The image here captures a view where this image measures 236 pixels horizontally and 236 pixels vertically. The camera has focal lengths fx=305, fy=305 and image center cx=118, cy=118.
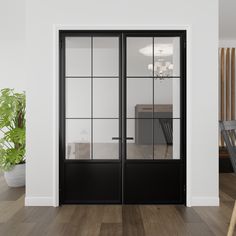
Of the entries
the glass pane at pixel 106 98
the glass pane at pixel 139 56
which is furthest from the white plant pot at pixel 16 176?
the glass pane at pixel 139 56

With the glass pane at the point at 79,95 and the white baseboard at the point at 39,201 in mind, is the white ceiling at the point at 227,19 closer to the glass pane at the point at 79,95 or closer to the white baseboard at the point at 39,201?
the glass pane at the point at 79,95

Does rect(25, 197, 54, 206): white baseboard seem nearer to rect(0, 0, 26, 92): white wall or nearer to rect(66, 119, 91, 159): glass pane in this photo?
rect(66, 119, 91, 159): glass pane

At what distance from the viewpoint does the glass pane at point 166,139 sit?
12.1 ft

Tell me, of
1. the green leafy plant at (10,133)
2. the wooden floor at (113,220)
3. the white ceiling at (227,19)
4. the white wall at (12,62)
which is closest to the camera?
the wooden floor at (113,220)

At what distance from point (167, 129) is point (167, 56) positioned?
883 mm

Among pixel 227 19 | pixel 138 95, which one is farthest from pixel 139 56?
pixel 227 19

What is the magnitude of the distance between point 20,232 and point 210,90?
256cm

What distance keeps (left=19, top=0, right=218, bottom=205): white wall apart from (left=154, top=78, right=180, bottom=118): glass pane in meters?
0.16

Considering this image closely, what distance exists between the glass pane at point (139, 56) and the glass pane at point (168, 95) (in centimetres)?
21

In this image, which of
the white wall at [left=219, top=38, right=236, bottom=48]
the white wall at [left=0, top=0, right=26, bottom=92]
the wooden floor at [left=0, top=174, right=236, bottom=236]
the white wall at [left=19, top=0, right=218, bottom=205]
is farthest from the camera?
the white wall at [left=219, top=38, right=236, bottom=48]

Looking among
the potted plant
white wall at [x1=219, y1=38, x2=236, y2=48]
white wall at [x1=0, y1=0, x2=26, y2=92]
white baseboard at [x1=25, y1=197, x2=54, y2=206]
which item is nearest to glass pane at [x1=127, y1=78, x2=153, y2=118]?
white baseboard at [x1=25, y1=197, x2=54, y2=206]

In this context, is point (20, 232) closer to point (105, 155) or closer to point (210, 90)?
point (105, 155)

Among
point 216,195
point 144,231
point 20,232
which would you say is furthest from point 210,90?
point 20,232

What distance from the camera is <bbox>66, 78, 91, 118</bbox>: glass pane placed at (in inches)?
146
